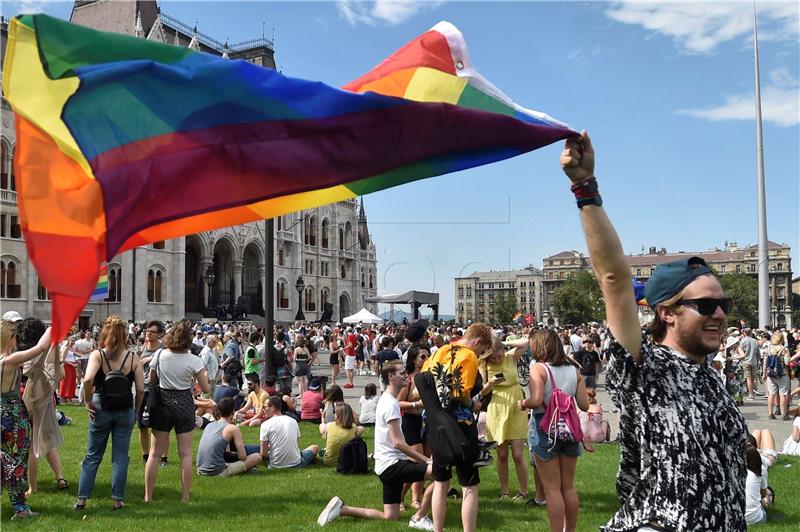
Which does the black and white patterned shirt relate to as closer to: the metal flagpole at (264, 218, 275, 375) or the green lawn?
the green lawn

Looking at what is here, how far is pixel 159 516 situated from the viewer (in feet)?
23.9

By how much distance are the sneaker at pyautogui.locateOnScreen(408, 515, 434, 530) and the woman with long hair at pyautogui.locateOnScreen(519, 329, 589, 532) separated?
1.18 metres

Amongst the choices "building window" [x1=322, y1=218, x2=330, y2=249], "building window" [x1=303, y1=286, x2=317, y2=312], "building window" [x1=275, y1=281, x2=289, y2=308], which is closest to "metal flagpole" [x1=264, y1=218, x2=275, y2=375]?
"building window" [x1=275, y1=281, x2=289, y2=308]

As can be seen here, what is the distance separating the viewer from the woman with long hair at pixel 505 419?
796 cm

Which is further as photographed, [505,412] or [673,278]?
[505,412]

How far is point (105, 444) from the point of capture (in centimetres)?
739

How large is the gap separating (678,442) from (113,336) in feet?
20.6

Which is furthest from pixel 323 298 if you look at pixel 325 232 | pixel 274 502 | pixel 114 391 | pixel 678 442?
pixel 678 442

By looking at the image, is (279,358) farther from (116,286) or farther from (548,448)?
(116,286)

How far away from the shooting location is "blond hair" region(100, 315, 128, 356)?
7.40 metres

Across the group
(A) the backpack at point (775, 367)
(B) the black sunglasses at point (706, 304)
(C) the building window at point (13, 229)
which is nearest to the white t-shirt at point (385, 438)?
(B) the black sunglasses at point (706, 304)

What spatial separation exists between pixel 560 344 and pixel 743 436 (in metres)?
4.30

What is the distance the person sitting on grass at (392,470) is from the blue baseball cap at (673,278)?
179 inches

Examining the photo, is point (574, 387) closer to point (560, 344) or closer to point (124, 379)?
point (560, 344)
